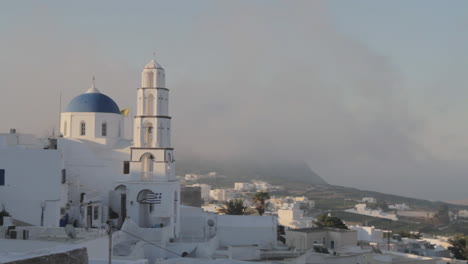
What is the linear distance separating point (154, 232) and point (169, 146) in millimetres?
6389

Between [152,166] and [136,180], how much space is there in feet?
4.04

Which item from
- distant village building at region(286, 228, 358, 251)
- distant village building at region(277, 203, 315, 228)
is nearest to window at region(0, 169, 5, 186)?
distant village building at region(286, 228, 358, 251)

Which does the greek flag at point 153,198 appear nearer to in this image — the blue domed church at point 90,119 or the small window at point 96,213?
the small window at point 96,213

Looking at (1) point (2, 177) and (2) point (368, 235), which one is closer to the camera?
(1) point (2, 177)

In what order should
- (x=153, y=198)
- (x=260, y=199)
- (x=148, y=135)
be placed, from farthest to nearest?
(x=260, y=199) → (x=148, y=135) → (x=153, y=198)

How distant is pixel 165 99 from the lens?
115 feet

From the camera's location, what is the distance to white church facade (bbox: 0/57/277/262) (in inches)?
1211

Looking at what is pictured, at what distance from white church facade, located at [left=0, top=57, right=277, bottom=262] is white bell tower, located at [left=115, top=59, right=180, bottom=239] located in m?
0.06

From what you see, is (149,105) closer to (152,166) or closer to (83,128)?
(152,166)

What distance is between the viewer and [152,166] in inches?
1330

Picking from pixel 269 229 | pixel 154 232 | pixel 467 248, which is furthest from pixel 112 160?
pixel 467 248

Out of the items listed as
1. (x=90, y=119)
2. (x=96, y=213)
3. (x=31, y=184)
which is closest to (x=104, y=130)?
(x=90, y=119)

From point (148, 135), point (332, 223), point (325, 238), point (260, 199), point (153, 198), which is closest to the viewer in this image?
point (153, 198)

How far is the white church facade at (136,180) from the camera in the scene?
30.8 meters
